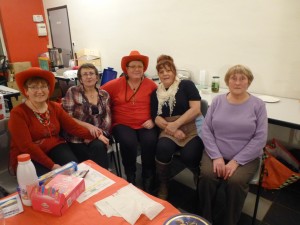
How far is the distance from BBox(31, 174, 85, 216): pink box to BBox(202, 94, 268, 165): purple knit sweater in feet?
3.33

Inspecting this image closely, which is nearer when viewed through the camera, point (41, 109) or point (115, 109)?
point (41, 109)

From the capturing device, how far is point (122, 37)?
12.5ft

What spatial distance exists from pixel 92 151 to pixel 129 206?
3.30 feet

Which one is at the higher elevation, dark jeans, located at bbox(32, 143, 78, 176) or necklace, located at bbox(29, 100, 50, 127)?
necklace, located at bbox(29, 100, 50, 127)

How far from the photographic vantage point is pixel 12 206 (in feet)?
3.52

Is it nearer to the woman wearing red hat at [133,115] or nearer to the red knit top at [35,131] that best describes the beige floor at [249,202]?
the woman wearing red hat at [133,115]

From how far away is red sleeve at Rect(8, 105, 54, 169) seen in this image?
1589mm

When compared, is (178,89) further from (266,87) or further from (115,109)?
(266,87)

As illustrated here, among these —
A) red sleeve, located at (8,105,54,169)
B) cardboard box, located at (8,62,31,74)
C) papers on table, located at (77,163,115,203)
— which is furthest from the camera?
cardboard box, located at (8,62,31,74)

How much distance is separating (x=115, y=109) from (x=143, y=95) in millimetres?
303

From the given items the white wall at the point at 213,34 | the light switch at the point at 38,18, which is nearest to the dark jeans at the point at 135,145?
the white wall at the point at 213,34

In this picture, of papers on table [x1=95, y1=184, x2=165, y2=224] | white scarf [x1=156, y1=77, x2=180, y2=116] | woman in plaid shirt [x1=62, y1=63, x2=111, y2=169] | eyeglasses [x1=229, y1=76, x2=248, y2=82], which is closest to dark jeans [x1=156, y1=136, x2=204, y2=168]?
white scarf [x1=156, y1=77, x2=180, y2=116]

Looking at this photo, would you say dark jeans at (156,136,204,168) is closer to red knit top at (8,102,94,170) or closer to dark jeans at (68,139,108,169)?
dark jeans at (68,139,108,169)

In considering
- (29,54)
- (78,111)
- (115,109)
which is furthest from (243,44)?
(29,54)
